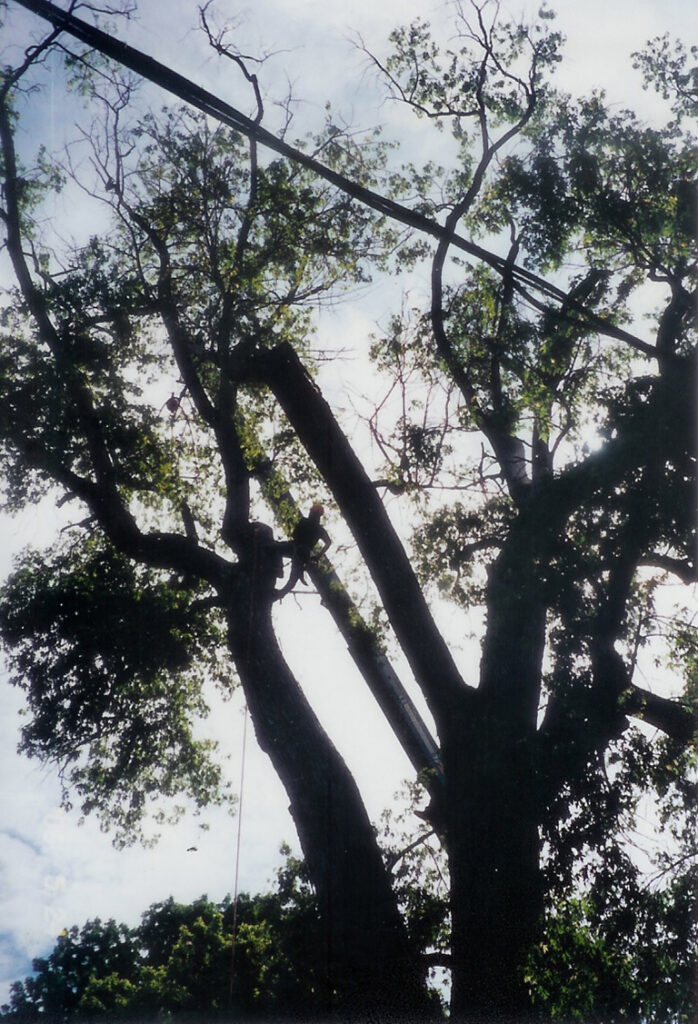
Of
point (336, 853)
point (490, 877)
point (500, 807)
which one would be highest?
point (500, 807)

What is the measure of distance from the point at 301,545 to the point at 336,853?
3513 mm

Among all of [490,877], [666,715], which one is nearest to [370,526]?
[490,877]

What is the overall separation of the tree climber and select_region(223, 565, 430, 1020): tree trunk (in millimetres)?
1162

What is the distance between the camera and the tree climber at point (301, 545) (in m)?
7.88

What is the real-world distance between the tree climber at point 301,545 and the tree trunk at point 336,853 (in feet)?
3.81

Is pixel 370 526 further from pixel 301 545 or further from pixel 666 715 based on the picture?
pixel 666 715

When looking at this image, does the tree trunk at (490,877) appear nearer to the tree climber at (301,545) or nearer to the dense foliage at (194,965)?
the dense foliage at (194,965)

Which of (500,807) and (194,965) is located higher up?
(500,807)

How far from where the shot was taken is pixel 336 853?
18.5 ft

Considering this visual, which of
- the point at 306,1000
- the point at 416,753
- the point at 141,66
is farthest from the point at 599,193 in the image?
the point at 306,1000

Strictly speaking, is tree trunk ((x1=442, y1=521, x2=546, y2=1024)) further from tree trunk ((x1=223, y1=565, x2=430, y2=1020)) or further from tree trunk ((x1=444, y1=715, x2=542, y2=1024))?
tree trunk ((x1=223, y1=565, x2=430, y2=1020))

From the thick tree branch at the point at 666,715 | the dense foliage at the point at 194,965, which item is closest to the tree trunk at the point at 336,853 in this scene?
the dense foliage at the point at 194,965

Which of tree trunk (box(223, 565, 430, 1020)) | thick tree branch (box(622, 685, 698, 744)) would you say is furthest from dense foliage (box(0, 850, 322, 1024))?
thick tree branch (box(622, 685, 698, 744))

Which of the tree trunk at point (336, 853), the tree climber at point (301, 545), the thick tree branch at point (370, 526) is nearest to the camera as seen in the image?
the tree trunk at point (336, 853)
